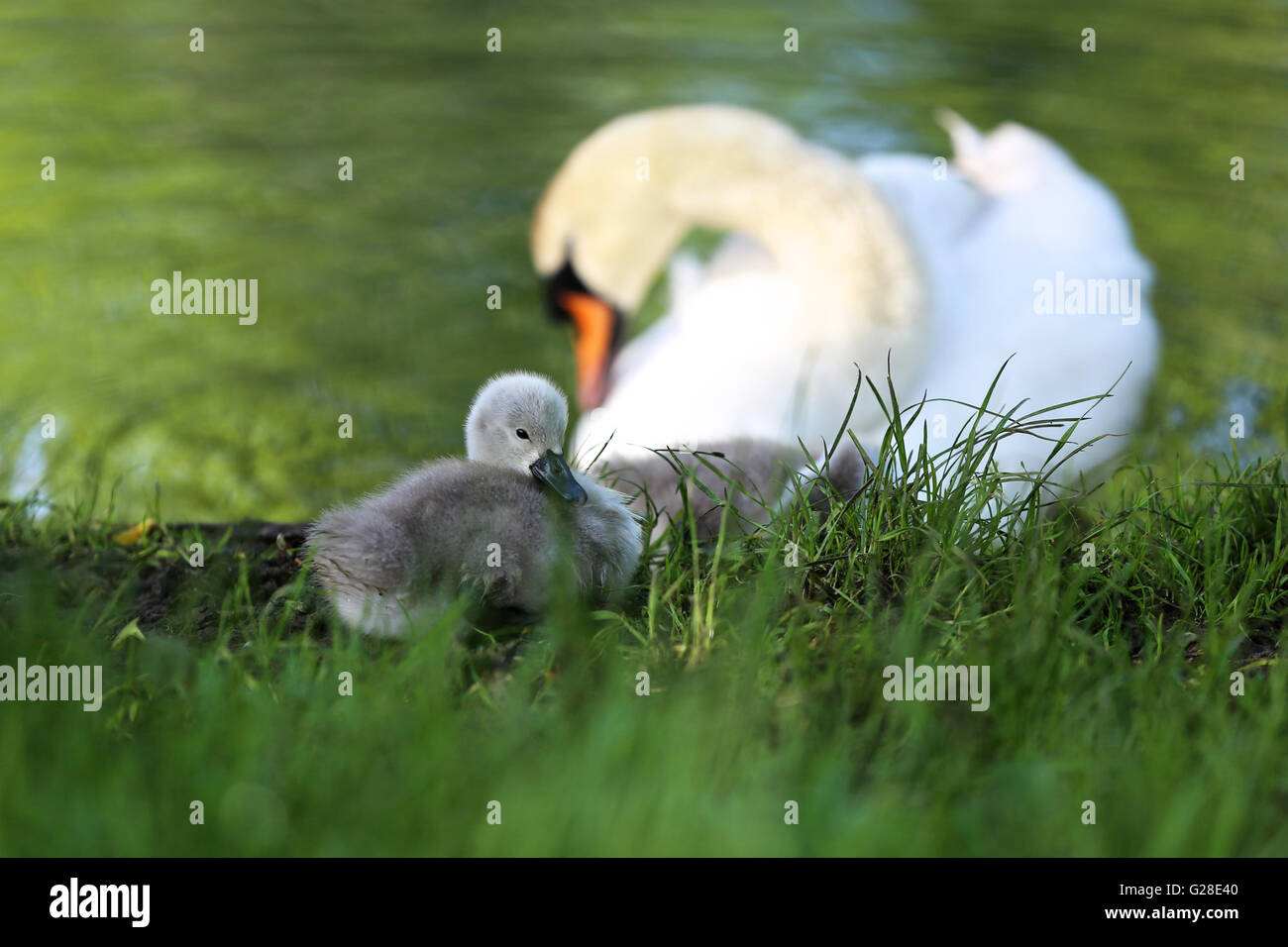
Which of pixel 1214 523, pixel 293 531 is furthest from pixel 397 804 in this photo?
pixel 1214 523

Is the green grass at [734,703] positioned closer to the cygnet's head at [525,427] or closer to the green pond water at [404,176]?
the cygnet's head at [525,427]

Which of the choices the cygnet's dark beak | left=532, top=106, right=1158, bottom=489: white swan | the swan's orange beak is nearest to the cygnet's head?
the cygnet's dark beak

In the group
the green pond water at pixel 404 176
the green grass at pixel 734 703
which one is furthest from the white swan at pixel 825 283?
the green grass at pixel 734 703

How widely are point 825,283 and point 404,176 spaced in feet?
16.7

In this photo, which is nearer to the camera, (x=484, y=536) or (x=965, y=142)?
(x=484, y=536)

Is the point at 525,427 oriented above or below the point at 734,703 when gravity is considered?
above

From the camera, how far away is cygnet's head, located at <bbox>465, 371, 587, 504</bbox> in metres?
3.12

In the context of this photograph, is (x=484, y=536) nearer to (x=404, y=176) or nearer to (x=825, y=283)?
(x=825, y=283)

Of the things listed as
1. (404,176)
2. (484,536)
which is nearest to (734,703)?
(484,536)

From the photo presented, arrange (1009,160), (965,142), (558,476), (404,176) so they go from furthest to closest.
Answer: (404,176) → (965,142) → (1009,160) → (558,476)

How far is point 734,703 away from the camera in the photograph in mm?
2393

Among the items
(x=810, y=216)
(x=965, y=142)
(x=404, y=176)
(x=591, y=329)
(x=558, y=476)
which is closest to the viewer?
(x=558, y=476)

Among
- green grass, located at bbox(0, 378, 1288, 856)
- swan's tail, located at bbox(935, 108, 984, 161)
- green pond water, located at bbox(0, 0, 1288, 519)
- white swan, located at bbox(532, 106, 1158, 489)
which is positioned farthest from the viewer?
swan's tail, located at bbox(935, 108, 984, 161)

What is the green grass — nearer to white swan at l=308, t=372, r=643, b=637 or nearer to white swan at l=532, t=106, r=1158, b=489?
white swan at l=308, t=372, r=643, b=637
